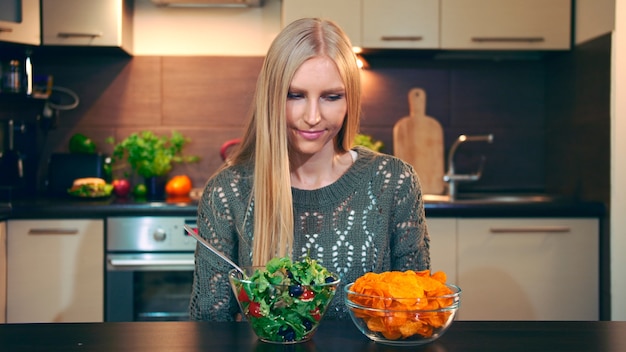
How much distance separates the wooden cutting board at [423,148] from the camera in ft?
10.0

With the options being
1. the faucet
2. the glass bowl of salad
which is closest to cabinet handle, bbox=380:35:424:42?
the faucet

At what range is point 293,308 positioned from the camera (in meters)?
1.00

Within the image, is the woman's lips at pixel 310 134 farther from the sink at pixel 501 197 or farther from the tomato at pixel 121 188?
the tomato at pixel 121 188

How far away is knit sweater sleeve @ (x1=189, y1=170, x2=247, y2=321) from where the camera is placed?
4.66ft

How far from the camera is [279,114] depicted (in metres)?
1.39

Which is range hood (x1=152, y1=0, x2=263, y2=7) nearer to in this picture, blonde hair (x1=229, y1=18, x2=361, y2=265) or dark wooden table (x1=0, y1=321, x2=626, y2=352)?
blonde hair (x1=229, y1=18, x2=361, y2=265)

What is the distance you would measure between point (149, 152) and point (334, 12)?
0.95 metres

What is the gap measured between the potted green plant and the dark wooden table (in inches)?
74.8

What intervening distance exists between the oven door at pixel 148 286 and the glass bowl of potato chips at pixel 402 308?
67.7 inches

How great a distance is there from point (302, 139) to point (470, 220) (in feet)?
Answer: 4.67

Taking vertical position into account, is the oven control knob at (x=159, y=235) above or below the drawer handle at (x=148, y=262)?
above

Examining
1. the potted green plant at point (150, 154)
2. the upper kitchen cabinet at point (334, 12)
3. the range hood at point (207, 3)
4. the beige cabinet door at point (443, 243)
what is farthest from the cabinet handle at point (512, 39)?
the potted green plant at point (150, 154)

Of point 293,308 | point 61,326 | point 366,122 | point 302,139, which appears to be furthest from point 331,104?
point 366,122

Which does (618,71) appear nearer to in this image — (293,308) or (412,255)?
(412,255)
